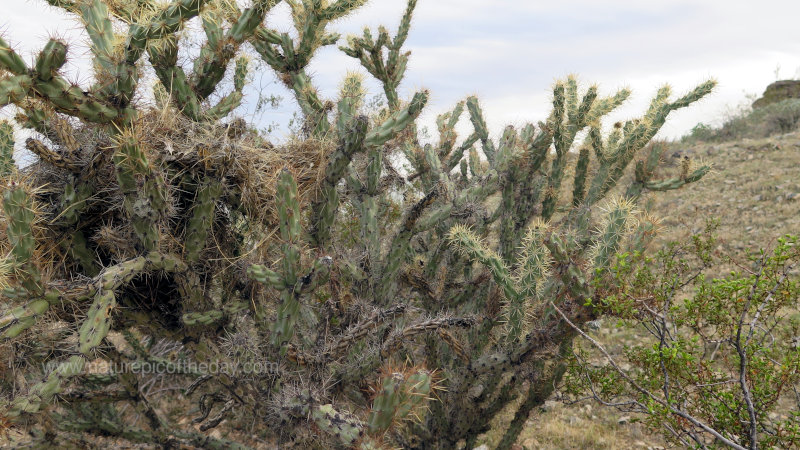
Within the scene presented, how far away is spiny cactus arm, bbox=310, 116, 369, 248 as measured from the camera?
11.8ft

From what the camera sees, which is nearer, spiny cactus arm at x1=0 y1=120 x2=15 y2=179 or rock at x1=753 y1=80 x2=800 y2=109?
spiny cactus arm at x1=0 y1=120 x2=15 y2=179

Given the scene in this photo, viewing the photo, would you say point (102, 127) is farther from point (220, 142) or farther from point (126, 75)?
point (220, 142)

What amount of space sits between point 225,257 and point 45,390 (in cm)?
126

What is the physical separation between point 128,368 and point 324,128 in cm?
236

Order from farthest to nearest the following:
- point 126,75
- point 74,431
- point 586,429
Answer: point 586,429
point 74,431
point 126,75

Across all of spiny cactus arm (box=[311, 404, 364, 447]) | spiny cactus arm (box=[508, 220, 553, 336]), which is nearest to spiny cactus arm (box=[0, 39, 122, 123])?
spiny cactus arm (box=[311, 404, 364, 447])

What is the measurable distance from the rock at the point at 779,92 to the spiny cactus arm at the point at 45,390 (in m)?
27.3

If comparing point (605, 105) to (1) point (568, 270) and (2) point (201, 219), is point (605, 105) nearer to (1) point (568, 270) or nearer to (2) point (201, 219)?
(1) point (568, 270)

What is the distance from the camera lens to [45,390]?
9.27 ft

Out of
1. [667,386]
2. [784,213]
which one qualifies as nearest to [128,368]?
[667,386]

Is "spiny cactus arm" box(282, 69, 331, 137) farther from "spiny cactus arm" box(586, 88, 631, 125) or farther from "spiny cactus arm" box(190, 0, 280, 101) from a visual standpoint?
"spiny cactus arm" box(586, 88, 631, 125)

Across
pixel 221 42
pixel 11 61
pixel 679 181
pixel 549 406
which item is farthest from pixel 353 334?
pixel 549 406

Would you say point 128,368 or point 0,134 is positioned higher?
point 0,134

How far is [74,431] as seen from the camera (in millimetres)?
4047
